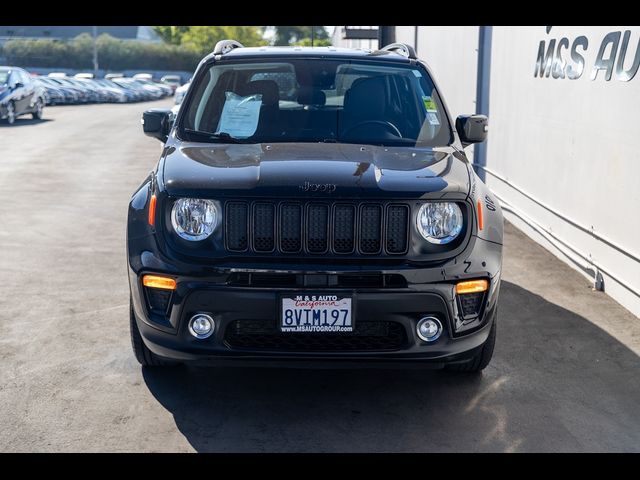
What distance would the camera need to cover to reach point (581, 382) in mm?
5062

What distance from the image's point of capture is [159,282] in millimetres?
4266

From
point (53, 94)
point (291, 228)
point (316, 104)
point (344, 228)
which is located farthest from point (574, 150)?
point (53, 94)

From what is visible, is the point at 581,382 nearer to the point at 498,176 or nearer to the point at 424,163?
the point at 424,163

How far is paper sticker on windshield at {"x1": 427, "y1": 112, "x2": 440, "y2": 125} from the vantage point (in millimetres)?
5613

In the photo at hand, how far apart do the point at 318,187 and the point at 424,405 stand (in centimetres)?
131

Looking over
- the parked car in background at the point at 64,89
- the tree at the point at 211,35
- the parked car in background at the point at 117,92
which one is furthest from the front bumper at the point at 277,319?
the tree at the point at 211,35

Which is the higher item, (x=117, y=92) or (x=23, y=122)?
(x=23, y=122)

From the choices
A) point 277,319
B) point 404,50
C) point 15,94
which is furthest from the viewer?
point 15,94

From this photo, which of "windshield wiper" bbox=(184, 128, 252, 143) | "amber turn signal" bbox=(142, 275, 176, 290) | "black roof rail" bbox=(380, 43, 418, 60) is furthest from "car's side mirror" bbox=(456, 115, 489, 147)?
"amber turn signal" bbox=(142, 275, 176, 290)

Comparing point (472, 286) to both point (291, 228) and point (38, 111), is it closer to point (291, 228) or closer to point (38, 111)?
point (291, 228)

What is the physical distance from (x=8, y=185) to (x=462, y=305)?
10.0 metres

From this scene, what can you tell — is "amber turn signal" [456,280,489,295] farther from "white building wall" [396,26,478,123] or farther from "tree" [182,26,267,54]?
"tree" [182,26,267,54]

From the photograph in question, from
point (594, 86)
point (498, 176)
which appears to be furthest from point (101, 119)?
point (594, 86)

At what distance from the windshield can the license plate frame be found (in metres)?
1.39
